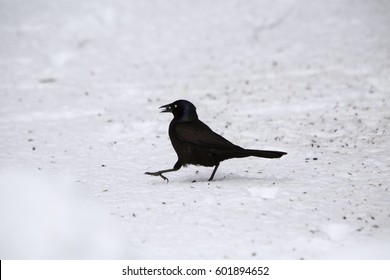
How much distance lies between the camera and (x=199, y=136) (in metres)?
5.88

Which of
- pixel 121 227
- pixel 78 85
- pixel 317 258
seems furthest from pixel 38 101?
pixel 317 258

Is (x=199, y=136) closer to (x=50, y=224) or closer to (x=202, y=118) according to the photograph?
(x=50, y=224)

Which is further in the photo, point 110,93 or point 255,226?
point 110,93

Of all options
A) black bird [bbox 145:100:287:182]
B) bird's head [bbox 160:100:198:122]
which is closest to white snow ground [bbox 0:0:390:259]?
black bird [bbox 145:100:287:182]

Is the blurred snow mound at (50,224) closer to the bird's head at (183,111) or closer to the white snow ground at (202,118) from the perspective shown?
the white snow ground at (202,118)

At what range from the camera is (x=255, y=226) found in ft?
16.3

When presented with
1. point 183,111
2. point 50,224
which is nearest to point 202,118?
point 183,111

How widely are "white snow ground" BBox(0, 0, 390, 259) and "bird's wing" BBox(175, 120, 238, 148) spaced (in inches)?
19.4

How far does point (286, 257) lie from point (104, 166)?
3279 millimetres

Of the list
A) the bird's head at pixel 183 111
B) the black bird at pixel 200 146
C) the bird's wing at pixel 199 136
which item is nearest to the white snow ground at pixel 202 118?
the black bird at pixel 200 146

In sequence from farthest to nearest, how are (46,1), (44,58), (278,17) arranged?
(46,1) < (278,17) < (44,58)

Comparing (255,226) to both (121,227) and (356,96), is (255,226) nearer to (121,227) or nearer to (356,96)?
(121,227)

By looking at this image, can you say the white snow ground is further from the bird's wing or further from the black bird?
the bird's wing

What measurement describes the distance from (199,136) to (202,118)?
3259mm
